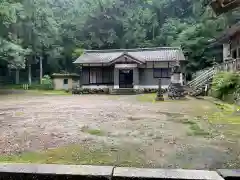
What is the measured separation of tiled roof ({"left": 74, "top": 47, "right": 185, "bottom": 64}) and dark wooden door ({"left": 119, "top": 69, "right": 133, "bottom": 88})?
5.63 ft

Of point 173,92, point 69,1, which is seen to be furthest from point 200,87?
A: point 69,1

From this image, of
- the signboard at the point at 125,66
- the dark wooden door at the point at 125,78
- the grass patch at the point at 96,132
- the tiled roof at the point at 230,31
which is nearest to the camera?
the grass patch at the point at 96,132

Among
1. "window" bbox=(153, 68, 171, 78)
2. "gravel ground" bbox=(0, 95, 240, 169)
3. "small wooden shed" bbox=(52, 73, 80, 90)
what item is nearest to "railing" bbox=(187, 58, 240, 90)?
"window" bbox=(153, 68, 171, 78)

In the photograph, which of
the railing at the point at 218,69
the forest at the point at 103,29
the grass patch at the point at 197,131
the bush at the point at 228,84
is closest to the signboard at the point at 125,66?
the forest at the point at 103,29

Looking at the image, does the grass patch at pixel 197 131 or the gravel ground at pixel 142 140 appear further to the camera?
the grass patch at pixel 197 131

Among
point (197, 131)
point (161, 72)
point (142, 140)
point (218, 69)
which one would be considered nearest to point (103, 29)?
point (161, 72)

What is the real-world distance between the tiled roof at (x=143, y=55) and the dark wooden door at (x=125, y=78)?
1716 mm

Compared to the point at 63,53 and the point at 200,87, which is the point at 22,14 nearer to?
the point at 63,53

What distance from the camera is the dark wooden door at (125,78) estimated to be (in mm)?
27062

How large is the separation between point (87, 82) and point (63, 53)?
11.3 metres

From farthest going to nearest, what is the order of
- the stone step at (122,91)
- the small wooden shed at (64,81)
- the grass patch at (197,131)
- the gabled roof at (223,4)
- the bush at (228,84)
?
the small wooden shed at (64,81), the stone step at (122,91), the bush at (228,84), the grass patch at (197,131), the gabled roof at (223,4)

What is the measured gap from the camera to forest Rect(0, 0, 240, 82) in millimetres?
29844

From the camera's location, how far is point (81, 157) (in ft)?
13.7

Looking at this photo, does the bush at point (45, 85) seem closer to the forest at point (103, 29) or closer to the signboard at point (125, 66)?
the forest at point (103, 29)
